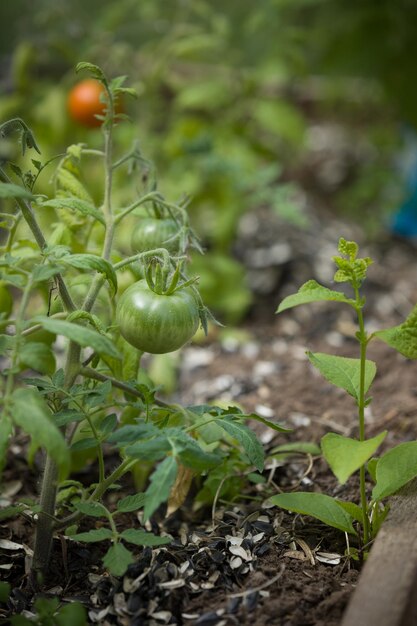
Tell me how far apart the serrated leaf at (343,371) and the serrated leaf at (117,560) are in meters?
0.39

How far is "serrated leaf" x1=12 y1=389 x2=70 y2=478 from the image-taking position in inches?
31.7

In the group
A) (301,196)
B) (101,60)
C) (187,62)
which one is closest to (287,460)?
(301,196)

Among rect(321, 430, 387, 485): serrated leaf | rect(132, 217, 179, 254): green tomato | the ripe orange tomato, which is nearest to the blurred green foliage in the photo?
the ripe orange tomato

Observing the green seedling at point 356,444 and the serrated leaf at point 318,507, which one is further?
the serrated leaf at point 318,507

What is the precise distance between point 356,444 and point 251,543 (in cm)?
27

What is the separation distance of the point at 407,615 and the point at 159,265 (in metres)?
0.55

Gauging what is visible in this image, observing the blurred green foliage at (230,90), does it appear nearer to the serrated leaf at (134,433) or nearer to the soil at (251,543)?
the soil at (251,543)

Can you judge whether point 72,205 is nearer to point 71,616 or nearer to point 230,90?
point 71,616

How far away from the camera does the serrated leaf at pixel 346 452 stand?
929mm

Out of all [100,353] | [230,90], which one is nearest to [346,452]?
[100,353]

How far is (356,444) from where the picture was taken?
982 millimetres

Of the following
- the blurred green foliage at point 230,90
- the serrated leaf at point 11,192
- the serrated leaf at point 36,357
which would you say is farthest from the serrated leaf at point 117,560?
the blurred green foliage at point 230,90

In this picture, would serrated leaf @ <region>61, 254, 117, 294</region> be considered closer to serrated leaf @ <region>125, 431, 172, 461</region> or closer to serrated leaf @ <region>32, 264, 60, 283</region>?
serrated leaf @ <region>32, 264, 60, 283</region>

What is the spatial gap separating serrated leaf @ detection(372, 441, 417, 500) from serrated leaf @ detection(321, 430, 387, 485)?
0.11 m
